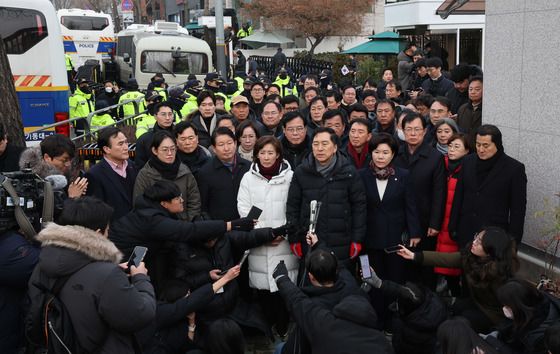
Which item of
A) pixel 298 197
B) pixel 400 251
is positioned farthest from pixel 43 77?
pixel 400 251

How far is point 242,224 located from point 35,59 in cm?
755

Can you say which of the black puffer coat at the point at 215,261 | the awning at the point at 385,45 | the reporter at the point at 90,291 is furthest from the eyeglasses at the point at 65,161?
the awning at the point at 385,45

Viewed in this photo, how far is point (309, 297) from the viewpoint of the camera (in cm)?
386

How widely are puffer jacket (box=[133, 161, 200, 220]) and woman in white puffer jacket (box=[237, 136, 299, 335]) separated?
0.39m

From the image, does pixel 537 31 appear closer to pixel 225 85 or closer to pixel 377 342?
pixel 377 342

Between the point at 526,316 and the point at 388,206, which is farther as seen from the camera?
the point at 388,206

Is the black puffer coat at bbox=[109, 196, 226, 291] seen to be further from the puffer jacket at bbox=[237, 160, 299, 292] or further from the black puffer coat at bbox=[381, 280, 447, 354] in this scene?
the black puffer coat at bbox=[381, 280, 447, 354]

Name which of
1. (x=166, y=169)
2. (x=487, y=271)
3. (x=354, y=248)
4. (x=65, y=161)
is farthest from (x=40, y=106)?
(x=487, y=271)

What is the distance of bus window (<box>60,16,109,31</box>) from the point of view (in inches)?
1065

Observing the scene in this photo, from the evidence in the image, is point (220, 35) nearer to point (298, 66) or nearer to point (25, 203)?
point (298, 66)

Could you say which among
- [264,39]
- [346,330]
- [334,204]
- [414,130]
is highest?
[264,39]

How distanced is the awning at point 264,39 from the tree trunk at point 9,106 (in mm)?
26751

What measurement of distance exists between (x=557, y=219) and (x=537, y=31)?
177 cm

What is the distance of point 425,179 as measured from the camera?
5480 millimetres
